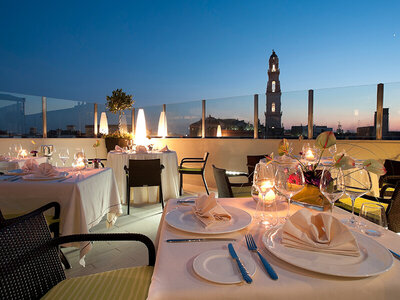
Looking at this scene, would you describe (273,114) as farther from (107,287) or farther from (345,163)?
(107,287)

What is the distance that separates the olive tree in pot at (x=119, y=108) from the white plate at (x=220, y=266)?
6282mm

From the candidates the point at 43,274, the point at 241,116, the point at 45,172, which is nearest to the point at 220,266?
the point at 43,274

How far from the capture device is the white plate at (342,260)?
61 cm

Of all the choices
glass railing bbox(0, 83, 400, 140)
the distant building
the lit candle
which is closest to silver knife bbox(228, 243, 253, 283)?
the lit candle

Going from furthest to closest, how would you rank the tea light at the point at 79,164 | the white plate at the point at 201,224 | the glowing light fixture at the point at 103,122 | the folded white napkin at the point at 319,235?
the glowing light fixture at the point at 103,122
the tea light at the point at 79,164
the white plate at the point at 201,224
the folded white napkin at the point at 319,235

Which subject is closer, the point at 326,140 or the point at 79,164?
the point at 326,140

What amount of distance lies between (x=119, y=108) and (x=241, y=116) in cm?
347

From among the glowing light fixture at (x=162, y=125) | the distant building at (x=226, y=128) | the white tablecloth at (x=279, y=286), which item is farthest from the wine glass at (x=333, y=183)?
the glowing light fixture at (x=162, y=125)

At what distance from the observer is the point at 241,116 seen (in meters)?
6.10

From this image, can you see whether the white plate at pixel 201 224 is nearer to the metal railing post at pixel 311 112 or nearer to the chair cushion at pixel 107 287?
the chair cushion at pixel 107 287

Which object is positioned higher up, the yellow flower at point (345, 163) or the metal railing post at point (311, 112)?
the metal railing post at point (311, 112)

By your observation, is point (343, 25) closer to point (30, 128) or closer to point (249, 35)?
point (249, 35)

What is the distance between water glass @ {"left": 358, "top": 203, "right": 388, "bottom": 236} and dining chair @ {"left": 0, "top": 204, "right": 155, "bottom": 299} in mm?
927

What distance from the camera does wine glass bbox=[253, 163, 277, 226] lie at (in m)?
1.07
